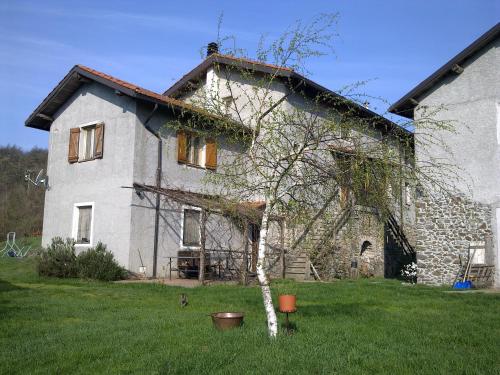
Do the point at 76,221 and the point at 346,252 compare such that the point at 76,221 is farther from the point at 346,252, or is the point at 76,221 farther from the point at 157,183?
the point at 346,252

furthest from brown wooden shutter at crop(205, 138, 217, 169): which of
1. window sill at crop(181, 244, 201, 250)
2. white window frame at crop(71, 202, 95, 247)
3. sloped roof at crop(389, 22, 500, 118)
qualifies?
sloped roof at crop(389, 22, 500, 118)

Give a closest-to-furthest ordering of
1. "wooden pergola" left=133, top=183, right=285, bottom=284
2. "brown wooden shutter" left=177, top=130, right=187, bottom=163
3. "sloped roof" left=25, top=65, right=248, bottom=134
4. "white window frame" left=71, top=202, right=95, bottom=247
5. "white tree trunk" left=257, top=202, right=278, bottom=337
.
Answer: "white tree trunk" left=257, top=202, right=278, bottom=337, "wooden pergola" left=133, top=183, right=285, bottom=284, "sloped roof" left=25, top=65, right=248, bottom=134, "white window frame" left=71, top=202, right=95, bottom=247, "brown wooden shutter" left=177, top=130, right=187, bottom=163

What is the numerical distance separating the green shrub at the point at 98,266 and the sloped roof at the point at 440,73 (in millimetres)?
8498

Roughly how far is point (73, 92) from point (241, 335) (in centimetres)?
1349

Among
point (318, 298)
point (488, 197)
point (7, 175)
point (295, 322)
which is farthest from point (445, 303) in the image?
point (7, 175)

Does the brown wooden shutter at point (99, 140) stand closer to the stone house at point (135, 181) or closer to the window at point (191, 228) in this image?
the stone house at point (135, 181)

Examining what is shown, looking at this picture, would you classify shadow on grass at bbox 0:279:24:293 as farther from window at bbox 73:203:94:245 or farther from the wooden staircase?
the wooden staircase

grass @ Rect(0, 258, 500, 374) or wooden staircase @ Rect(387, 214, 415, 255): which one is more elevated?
wooden staircase @ Rect(387, 214, 415, 255)

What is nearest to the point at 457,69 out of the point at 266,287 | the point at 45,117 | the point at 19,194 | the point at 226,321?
the point at 266,287

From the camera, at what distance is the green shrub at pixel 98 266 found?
13800 millimetres

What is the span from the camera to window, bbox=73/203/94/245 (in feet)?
52.4

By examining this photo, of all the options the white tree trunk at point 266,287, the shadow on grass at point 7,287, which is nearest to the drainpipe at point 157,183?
the shadow on grass at point 7,287

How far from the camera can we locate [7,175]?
124 ft

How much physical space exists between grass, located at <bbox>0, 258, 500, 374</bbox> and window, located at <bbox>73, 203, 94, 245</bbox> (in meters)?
5.15
